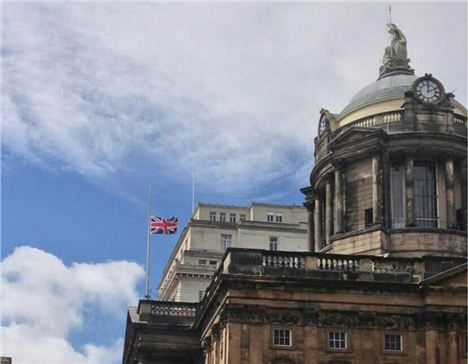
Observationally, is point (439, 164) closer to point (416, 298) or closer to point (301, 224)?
point (416, 298)

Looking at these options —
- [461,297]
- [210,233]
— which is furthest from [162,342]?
[210,233]

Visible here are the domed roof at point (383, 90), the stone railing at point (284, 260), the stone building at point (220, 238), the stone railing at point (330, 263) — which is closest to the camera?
the stone railing at point (330, 263)

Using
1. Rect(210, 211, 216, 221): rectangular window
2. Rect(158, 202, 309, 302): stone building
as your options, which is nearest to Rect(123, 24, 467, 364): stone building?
Rect(158, 202, 309, 302): stone building

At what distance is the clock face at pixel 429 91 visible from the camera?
56375 mm

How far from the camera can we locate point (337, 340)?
46.3 meters

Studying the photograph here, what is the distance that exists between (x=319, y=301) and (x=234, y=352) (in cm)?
503

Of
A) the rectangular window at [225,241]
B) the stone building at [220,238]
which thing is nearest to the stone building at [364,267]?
the stone building at [220,238]

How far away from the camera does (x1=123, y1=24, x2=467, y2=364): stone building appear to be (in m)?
46.2

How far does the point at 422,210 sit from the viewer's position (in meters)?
55.0

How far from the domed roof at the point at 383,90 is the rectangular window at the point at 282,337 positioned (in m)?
18.7

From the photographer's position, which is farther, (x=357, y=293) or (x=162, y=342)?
(x=162, y=342)

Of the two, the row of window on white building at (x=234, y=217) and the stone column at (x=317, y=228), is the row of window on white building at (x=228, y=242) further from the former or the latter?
the stone column at (x=317, y=228)

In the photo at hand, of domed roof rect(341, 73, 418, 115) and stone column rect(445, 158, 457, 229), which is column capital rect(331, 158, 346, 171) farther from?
stone column rect(445, 158, 457, 229)

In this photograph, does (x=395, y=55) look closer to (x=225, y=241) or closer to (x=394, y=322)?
(x=394, y=322)
